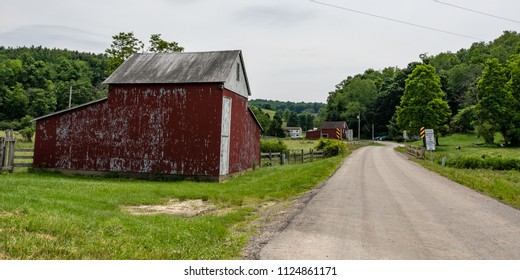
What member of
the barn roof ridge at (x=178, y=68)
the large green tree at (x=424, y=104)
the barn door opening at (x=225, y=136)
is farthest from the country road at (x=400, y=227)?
the large green tree at (x=424, y=104)

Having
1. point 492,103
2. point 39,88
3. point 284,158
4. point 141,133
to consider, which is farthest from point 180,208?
point 39,88

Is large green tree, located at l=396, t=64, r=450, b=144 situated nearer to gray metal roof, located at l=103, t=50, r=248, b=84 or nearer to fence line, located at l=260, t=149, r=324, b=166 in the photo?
fence line, located at l=260, t=149, r=324, b=166

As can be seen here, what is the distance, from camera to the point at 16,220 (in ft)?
22.9

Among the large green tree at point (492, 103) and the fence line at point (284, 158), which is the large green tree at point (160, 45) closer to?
the fence line at point (284, 158)

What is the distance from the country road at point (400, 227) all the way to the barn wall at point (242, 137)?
27.5 feet

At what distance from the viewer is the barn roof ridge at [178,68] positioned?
2050cm

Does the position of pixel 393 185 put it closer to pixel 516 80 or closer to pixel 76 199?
pixel 76 199

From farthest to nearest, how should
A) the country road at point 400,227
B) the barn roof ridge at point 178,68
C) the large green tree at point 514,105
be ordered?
the large green tree at point 514,105 < the barn roof ridge at point 178,68 < the country road at point 400,227

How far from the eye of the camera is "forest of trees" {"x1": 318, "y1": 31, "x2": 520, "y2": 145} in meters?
50.8

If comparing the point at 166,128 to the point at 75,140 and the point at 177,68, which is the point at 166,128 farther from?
the point at 75,140

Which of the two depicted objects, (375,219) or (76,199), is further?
(76,199)
